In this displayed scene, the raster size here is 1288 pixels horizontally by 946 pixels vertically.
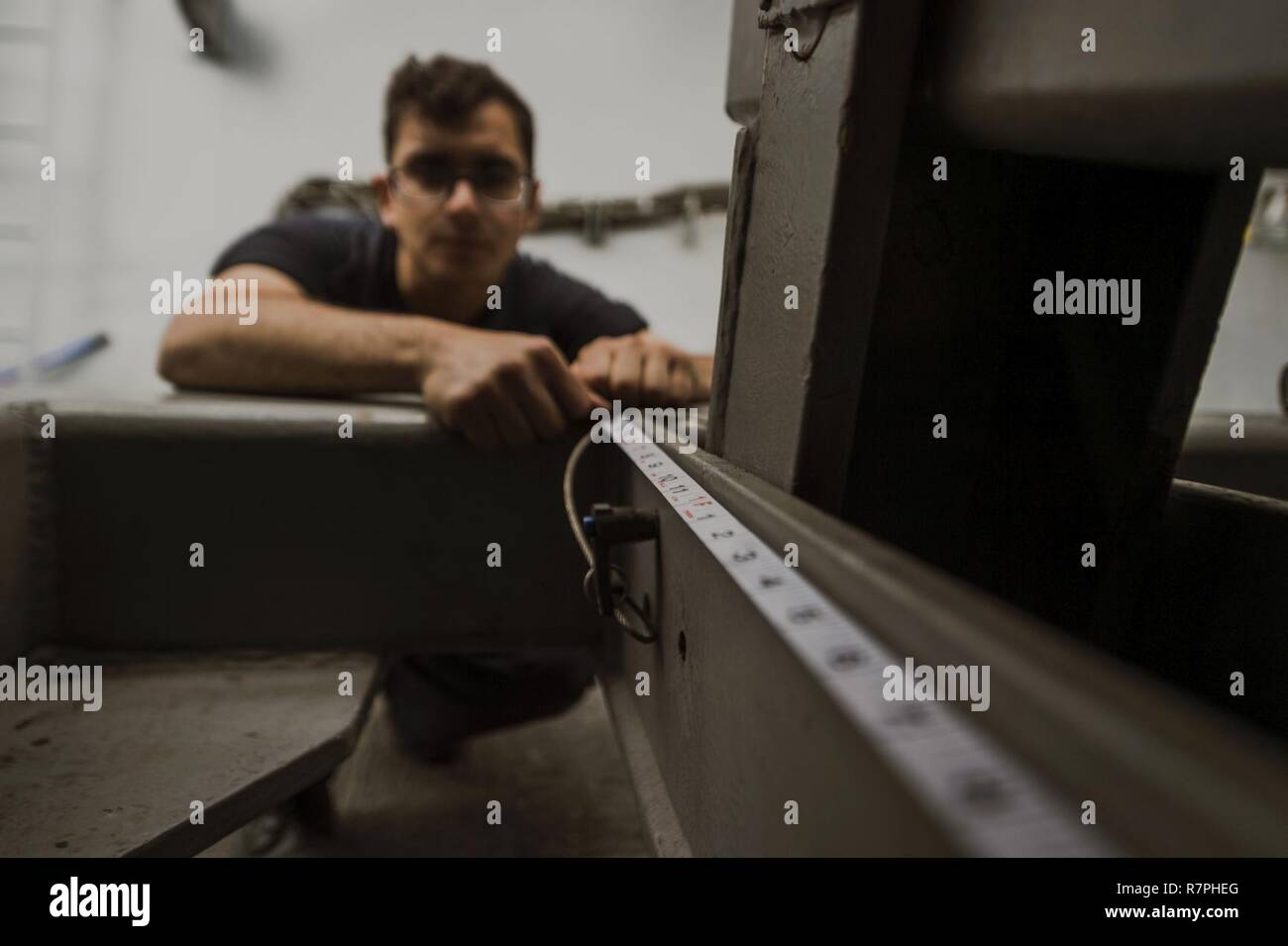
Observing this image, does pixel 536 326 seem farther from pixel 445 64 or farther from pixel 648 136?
pixel 648 136

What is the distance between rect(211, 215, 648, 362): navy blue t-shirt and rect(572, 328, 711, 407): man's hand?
0.44m

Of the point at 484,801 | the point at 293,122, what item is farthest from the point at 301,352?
the point at 293,122

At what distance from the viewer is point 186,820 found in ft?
1.84

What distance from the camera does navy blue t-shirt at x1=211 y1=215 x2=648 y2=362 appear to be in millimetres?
1215

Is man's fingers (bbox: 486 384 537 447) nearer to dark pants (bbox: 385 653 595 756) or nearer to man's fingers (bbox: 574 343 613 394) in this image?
man's fingers (bbox: 574 343 613 394)

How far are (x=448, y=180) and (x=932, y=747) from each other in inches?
48.5
